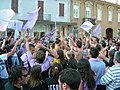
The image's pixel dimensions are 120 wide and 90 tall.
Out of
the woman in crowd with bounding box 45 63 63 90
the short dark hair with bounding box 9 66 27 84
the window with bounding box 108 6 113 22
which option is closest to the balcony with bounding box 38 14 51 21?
the window with bounding box 108 6 113 22

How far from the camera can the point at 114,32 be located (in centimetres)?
4628

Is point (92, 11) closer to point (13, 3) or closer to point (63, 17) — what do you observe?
point (63, 17)

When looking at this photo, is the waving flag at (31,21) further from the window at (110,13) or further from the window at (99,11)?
the window at (110,13)

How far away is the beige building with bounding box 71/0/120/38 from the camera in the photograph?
130ft

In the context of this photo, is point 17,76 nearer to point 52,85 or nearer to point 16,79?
point 16,79

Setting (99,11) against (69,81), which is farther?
(99,11)

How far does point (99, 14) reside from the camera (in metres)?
44.0

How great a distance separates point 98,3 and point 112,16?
4.17m

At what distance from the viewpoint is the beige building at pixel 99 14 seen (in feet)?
130

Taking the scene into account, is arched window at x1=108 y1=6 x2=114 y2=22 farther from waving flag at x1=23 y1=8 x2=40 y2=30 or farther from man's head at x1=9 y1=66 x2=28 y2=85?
man's head at x1=9 y1=66 x2=28 y2=85

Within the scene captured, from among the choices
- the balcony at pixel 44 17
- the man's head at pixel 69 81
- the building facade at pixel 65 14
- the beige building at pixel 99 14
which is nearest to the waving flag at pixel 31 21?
the man's head at pixel 69 81

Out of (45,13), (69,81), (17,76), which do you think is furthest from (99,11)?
(69,81)

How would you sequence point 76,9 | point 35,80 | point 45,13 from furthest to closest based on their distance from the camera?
point 76,9 → point 45,13 → point 35,80

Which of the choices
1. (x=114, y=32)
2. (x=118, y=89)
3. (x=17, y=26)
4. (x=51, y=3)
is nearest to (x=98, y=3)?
(x=114, y=32)
